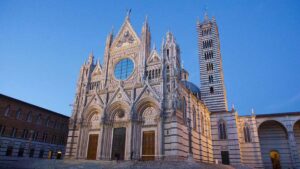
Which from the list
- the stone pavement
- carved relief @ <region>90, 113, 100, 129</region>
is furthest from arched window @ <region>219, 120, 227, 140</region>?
carved relief @ <region>90, 113, 100, 129</region>

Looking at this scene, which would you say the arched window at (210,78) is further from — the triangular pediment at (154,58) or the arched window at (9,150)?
the arched window at (9,150)

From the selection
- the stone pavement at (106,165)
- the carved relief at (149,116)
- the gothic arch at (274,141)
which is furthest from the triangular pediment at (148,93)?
the gothic arch at (274,141)

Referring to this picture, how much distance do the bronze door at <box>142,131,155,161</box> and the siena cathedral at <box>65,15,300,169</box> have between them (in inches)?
4.0

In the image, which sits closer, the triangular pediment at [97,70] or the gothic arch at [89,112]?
the gothic arch at [89,112]

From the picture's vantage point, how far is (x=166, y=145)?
20.9 meters

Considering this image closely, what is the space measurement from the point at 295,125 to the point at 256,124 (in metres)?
7.02

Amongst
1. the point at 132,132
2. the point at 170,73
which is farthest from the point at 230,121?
the point at 132,132

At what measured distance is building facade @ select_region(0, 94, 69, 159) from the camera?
90.1 ft

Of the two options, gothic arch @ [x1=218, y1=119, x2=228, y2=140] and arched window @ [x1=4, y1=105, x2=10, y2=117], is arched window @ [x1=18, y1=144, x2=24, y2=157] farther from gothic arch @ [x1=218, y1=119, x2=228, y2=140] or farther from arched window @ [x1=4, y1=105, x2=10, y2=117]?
gothic arch @ [x1=218, y1=119, x2=228, y2=140]

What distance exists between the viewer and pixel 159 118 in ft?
71.9

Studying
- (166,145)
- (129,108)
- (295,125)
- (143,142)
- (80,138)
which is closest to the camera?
(166,145)

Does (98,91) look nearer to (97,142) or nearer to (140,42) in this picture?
(97,142)

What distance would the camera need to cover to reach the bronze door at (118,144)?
23281 millimetres

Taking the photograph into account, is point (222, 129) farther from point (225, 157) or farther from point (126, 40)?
point (126, 40)
